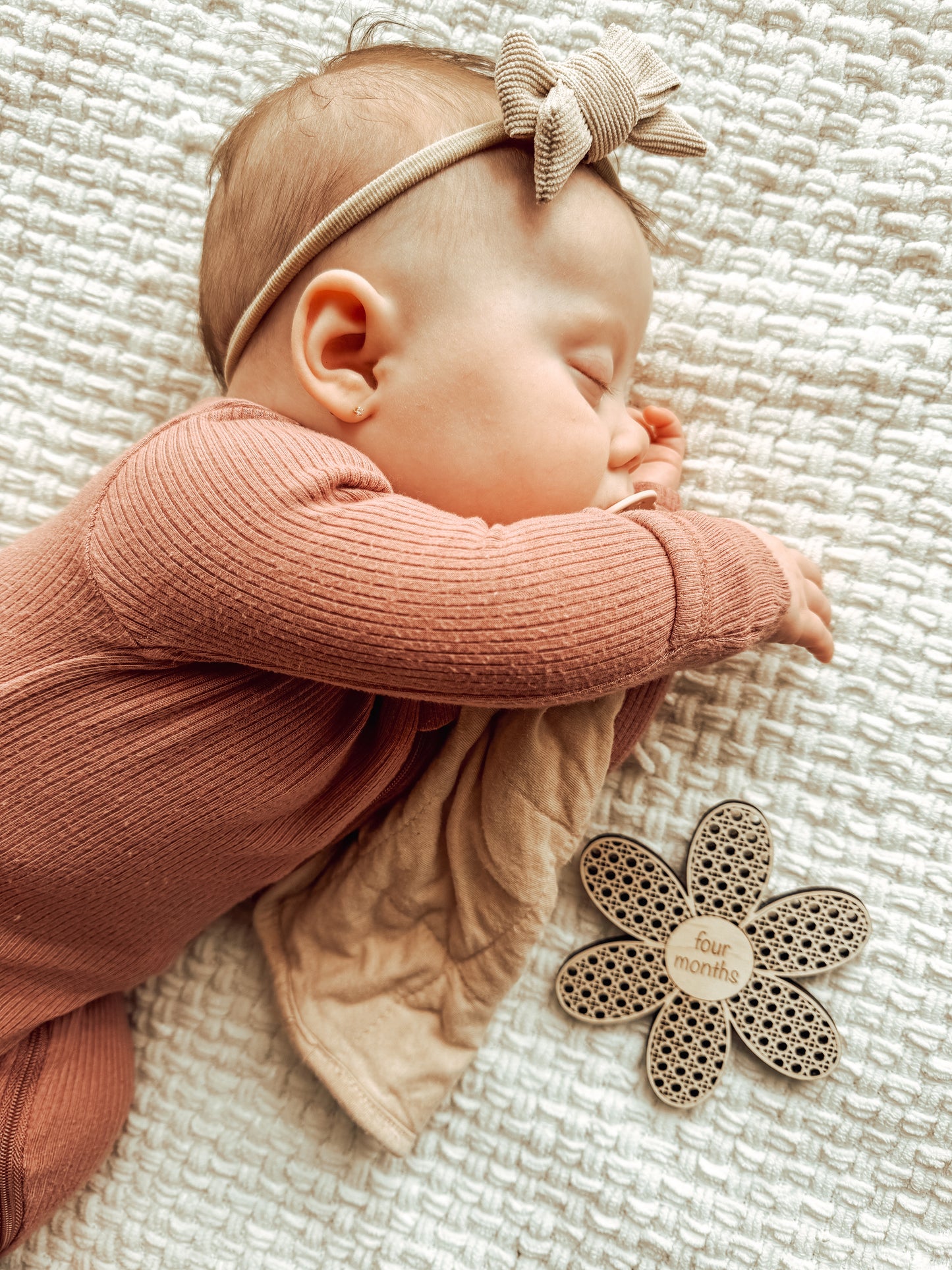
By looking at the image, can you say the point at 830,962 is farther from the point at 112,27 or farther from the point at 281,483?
the point at 112,27

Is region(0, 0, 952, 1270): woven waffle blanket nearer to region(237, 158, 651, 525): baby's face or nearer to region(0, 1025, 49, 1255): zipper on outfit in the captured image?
region(0, 1025, 49, 1255): zipper on outfit

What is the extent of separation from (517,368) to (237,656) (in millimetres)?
327

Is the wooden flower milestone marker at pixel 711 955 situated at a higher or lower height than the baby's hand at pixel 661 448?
lower

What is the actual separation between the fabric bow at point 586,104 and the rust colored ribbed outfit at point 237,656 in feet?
0.96

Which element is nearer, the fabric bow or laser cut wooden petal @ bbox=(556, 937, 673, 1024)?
the fabric bow

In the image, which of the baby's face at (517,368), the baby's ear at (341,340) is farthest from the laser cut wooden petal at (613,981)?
the baby's ear at (341,340)

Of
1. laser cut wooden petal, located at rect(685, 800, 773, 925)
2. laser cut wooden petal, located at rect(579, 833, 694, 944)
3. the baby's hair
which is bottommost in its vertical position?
laser cut wooden petal, located at rect(579, 833, 694, 944)

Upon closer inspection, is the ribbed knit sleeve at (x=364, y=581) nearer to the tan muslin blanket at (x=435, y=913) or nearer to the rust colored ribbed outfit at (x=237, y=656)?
the rust colored ribbed outfit at (x=237, y=656)

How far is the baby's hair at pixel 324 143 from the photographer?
0.81m

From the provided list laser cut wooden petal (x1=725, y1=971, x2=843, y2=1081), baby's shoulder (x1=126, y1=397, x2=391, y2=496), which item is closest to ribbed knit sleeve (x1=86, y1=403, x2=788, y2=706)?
baby's shoulder (x1=126, y1=397, x2=391, y2=496)

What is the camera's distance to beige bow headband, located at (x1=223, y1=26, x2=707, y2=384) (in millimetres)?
771

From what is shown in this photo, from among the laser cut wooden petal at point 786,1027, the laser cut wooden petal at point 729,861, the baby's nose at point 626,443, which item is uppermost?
the baby's nose at point 626,443

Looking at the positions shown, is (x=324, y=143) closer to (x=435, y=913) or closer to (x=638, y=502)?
(x=638, y=502)

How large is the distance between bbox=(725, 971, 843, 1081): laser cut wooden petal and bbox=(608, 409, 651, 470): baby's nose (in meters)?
0.52
